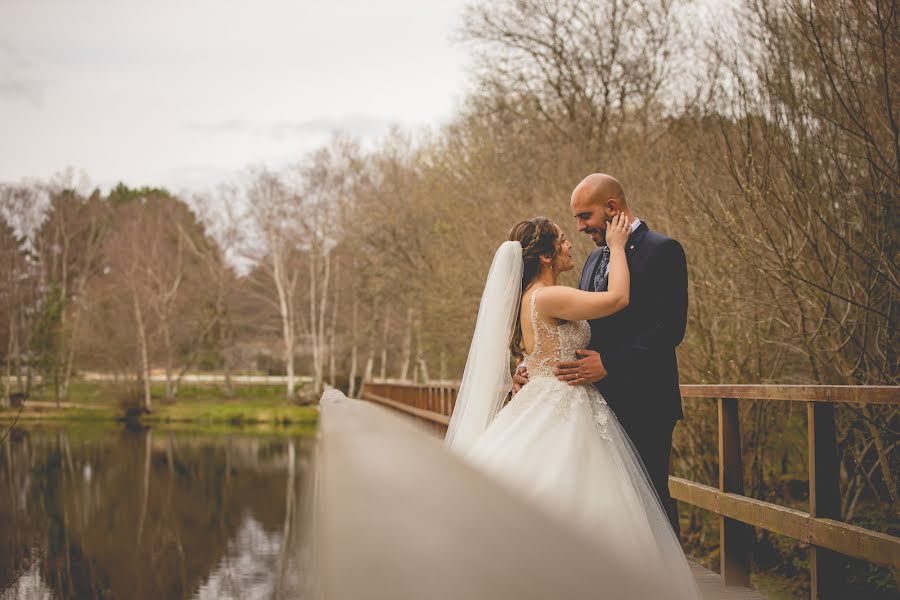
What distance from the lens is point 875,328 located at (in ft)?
27.1

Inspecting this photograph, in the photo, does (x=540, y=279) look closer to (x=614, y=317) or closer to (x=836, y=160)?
(x=614, y=317)

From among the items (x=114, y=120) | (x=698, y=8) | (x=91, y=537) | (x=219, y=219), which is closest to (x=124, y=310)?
(x=219, y=219)

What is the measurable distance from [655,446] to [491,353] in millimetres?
925

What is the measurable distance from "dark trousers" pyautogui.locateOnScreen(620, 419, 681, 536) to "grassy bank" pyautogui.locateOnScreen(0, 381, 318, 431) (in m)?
36.6

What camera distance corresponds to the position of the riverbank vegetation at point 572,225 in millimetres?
7605

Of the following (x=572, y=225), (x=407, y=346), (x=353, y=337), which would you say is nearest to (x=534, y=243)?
(x=572, y=225)

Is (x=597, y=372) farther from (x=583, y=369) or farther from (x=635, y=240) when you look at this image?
(x=635, y=240)

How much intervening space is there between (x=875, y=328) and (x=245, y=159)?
1590 inches

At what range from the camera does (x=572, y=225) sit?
14.6 m

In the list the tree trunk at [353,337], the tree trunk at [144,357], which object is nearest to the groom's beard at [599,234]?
the tree trunk at [353,337]

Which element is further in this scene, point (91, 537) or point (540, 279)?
point (91, 537)

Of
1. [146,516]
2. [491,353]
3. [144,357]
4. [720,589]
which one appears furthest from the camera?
[144,357]

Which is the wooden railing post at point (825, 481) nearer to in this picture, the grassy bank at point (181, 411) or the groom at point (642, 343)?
the groom at point (642, 343)

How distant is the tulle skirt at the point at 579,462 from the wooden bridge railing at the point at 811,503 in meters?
0.68
